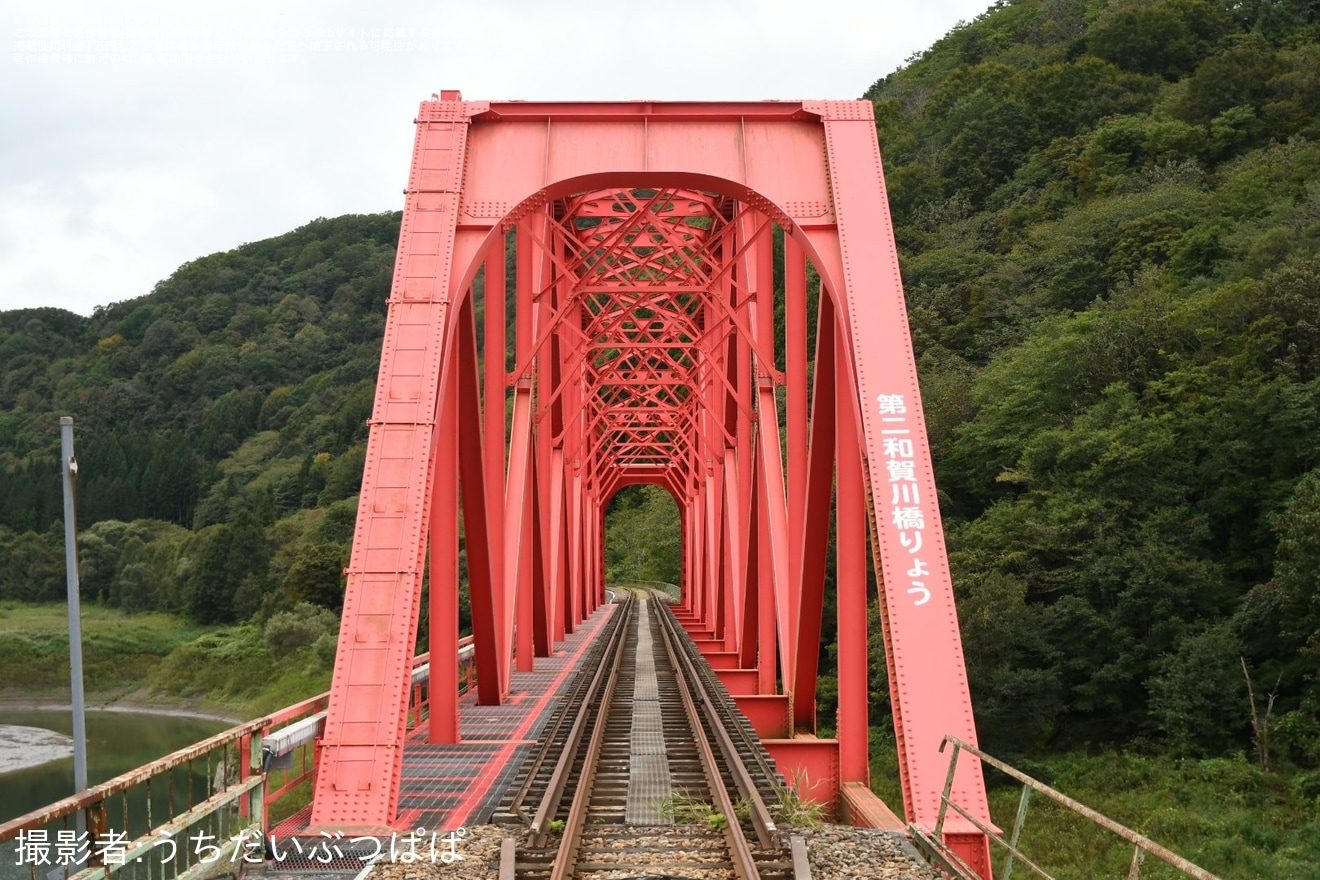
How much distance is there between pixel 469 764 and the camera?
387 inches

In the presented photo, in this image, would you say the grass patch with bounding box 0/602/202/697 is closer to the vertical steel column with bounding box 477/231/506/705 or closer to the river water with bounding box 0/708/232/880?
the river water with bounding box 0/708/232/880

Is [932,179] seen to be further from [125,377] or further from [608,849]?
[125,377]

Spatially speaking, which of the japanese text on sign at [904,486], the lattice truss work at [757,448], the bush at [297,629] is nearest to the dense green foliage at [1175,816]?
the lattice truss work at [757,448]

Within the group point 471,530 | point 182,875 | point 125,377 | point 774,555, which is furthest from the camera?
point 125,377

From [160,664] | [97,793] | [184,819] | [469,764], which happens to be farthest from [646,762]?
[160,664]

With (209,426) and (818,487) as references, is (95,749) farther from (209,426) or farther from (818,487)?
(209,426)

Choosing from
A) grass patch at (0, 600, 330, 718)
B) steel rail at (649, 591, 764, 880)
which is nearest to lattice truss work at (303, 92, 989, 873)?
steel rail at (649, 591, 764, 880)

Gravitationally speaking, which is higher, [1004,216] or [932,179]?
[932,179]

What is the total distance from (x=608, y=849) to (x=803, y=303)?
867 cm

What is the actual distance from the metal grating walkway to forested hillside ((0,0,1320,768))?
1095 centimetres

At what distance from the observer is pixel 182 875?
5.73 m

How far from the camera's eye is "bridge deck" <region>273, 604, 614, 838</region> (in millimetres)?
7773

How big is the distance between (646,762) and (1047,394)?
2277 cm

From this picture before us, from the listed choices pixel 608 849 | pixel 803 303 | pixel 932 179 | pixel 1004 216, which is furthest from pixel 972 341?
pixel 608 849
